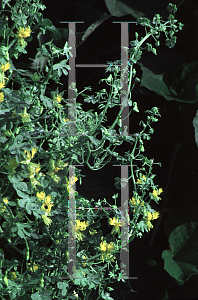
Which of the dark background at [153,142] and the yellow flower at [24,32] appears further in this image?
the dark background at [153,142]

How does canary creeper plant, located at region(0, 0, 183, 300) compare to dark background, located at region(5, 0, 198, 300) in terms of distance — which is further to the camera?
dark background, located at region(5, 0, 198, 300)

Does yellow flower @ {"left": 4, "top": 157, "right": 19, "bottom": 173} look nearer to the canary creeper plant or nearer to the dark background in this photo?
the canary creeper plant

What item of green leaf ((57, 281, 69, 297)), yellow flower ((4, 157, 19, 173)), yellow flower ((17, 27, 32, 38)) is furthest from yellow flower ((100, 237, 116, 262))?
yellow flower ((17, 27, 32, 38))

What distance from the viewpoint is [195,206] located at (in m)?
1.20

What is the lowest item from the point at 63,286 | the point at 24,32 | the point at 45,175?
the point at 63,286

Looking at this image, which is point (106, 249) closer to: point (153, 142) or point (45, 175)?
point (45, 175)

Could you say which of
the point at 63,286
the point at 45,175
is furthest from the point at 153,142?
the point at 63,286

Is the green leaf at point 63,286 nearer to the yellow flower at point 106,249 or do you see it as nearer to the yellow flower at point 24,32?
the yellow flower at point 106,249

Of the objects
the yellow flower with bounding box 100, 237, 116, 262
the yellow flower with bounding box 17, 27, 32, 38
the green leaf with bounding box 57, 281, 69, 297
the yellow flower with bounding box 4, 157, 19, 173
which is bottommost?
the green leaf with bounding box 57, 281, 69, 297

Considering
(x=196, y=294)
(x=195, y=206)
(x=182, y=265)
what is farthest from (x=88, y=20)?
(x=196, y=294)

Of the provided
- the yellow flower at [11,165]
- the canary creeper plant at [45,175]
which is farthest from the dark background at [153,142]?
the yellow flower at [11,165]

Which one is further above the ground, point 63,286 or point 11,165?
point 11,165

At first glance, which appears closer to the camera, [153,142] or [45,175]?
[45,175]

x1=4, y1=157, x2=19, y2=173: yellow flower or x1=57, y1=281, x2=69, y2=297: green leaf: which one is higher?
x1=4, y1=157, x2=19, y2=173: yellow flower
